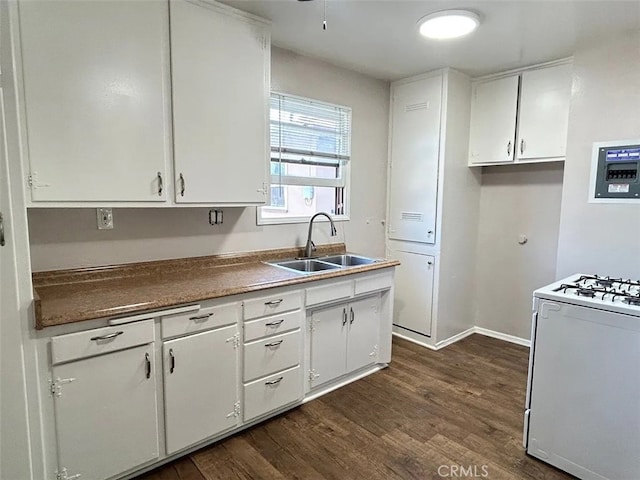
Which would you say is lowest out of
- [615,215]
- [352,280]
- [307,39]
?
[352,280]

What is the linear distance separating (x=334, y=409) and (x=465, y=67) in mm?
3002

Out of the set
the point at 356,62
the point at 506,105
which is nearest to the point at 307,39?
the point at 356,62

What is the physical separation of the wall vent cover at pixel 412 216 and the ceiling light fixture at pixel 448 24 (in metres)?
1.56

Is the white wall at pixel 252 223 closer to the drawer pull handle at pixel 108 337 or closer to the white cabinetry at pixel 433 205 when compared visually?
the white cabinetry at pixel 433 205

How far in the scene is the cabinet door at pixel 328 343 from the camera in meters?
2.63

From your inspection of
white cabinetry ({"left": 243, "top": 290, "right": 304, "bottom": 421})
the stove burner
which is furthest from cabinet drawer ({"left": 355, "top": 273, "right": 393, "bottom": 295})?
the stove burner

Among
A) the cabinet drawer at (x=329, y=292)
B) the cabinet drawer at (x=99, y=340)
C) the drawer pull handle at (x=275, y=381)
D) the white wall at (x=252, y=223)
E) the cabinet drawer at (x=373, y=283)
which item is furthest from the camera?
the cabinet drawer at (x=373, y=283)

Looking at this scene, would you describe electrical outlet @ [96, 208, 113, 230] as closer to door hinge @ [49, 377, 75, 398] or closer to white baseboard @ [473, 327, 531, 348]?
door hinge @ [49, 377, 75, 398]

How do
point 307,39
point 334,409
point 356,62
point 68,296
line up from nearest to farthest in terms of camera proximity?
point 68,296
point 334,409
point 307,39
point 356,62

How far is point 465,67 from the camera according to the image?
3.31 meters

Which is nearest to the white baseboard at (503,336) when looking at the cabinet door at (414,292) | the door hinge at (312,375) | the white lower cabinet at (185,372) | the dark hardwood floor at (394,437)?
the dark hardwood floor at (394,437)

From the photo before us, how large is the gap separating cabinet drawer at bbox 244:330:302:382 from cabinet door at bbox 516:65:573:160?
256 cm

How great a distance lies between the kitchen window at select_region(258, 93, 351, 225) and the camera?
3008mm

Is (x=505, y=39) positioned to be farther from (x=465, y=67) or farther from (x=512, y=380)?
(x=512, y=380)
